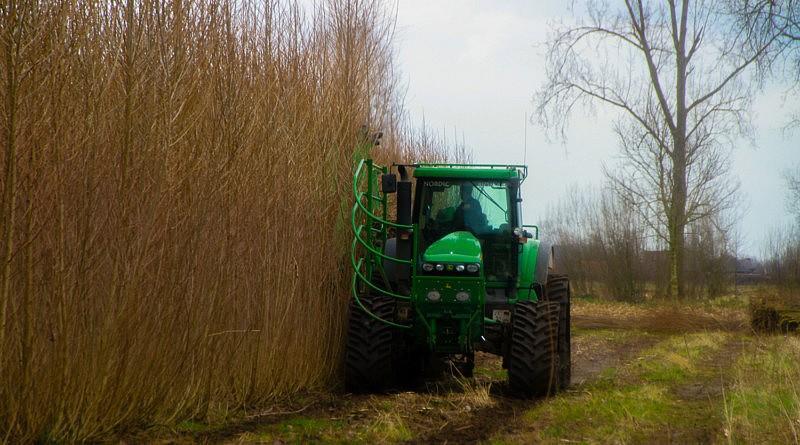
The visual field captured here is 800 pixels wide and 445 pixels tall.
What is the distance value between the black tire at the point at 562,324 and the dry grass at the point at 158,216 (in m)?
2.23

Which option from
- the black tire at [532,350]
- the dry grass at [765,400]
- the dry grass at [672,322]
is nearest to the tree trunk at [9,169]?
the dry grass at [765,400]

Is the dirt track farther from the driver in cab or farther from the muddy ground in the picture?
the driver in cab

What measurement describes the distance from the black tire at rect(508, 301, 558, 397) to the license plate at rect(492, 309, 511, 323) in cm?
21

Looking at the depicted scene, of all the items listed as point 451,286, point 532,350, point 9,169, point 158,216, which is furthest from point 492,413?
point 9,169

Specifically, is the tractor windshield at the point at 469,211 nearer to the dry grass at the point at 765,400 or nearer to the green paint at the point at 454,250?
the green paint at the point at 454,250

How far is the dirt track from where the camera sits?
22.3 feet

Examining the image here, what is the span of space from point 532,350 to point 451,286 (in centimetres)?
91

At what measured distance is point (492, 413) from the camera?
26.2 feet

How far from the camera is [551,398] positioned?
882 centimetres

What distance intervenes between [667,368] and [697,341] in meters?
4.46

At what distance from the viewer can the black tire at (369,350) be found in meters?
8.84

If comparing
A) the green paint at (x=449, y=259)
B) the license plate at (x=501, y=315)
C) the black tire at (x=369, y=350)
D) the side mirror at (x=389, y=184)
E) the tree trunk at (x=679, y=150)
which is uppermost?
the tree trunk at (x=679, y=150)

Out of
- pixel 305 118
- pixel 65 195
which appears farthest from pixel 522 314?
pixel 65 195

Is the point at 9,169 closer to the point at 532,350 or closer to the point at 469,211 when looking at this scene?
the point at 532,350
